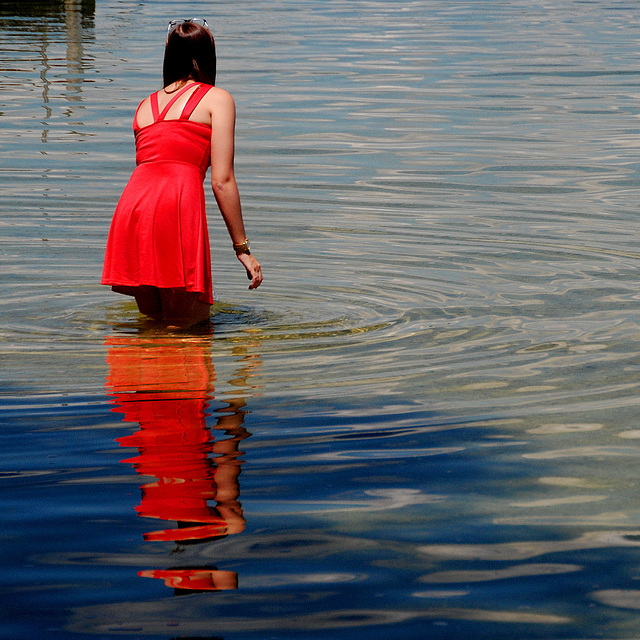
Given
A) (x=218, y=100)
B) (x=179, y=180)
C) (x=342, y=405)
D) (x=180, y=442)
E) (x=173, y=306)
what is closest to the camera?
(x=180, y=442)

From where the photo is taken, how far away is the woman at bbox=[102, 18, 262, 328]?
5918 millimetres

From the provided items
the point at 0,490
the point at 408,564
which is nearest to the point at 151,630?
the point at 408,564

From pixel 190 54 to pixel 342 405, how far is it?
7.26 feet

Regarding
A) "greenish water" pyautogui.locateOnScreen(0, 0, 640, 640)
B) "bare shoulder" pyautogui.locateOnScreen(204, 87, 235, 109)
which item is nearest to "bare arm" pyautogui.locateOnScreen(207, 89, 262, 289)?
"bare shoulder" pyautogui.locateOnScreen(204, 87, 235, 109)

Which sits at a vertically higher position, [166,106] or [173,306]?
[166,106]

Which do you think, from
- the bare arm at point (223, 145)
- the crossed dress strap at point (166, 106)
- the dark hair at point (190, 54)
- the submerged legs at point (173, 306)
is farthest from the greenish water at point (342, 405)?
the dark hair at point (190, 54)

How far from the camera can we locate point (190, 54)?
5922mm

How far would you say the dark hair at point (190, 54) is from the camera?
5828mm

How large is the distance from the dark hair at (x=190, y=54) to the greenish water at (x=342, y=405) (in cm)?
157

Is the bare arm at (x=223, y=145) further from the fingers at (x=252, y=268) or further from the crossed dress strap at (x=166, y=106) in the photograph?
the fingers at (x=252, y=268)

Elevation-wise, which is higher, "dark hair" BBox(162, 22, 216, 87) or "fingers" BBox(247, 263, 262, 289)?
"dark hair" BBox(162, 22, 216, 87)

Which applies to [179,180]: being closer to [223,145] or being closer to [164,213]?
[164,213]

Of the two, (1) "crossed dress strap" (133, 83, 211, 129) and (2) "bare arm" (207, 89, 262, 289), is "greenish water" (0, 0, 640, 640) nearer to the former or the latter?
(2) "bare arm" (207, 89, 262, 289)

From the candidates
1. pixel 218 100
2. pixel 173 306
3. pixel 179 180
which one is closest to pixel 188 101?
pixel 218 100
